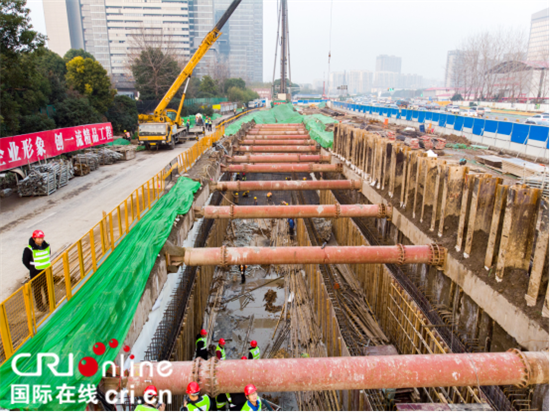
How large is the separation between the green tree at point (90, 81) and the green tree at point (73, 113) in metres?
4.88

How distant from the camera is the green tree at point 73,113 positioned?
28.9 metres

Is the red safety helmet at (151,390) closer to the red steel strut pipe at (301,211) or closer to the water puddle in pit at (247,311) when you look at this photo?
the water puddle in pit at (247,311)

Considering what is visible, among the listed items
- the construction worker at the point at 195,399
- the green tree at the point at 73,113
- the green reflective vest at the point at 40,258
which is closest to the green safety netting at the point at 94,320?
the green reflective vest at the point at 40,258

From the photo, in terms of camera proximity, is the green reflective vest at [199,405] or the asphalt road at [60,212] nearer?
the green reflective vest at [199,405]

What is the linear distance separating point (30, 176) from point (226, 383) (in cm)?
1671

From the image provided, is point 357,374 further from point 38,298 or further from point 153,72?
point 153,72

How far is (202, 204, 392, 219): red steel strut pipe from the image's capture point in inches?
472

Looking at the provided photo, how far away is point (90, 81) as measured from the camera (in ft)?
118

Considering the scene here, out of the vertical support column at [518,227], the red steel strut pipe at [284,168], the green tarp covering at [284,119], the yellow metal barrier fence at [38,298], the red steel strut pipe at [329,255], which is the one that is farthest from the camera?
the green tarp covering at [284,119]

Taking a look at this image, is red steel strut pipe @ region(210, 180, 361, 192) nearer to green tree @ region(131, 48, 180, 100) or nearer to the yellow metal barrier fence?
the yellow metal barrier fence

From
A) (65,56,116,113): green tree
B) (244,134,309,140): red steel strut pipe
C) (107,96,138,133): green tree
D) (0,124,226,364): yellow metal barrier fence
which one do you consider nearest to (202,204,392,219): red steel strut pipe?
(0,124,226,364): yellow metal barrier fence

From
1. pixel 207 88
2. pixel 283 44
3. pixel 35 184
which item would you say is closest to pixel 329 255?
pixel 35 184

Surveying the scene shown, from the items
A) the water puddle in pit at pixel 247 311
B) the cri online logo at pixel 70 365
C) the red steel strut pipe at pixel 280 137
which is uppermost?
the red steel strut pipe at pixel 280 137

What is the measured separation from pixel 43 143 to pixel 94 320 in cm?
1733
